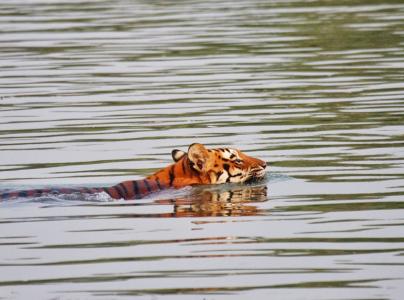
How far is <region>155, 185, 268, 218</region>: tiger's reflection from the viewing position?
1371 centimetres

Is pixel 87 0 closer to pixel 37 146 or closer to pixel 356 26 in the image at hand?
pixel 356 26

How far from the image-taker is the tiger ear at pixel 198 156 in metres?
15.2

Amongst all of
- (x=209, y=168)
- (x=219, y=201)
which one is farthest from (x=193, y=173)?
(x=219, y=201)

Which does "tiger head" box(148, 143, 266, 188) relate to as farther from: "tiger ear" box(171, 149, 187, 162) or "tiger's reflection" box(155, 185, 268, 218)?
"tiger's reflection" box(155, 185, 268, 218)

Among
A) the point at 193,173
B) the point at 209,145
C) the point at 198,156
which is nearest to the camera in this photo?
the point at 198,156

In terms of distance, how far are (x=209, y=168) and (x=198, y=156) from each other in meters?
0.28

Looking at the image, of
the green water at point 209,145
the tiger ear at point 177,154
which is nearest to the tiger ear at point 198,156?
the tiger ear at point 177,154

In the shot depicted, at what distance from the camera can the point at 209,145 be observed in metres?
18.1

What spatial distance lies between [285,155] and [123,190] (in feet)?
9.75

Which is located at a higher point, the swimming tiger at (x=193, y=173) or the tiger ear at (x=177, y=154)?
the tiger ear at (x=177, y=154)

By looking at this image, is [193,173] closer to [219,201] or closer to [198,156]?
[198,156]

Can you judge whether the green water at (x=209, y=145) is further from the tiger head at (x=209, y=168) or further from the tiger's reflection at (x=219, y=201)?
the tiger head at (x=209, y=168)

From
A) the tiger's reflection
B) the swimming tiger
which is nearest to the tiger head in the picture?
the swimming tiger

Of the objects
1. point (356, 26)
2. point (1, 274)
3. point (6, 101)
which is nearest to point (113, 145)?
point (6, 101)
